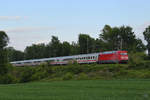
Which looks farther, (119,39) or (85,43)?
(85,43)

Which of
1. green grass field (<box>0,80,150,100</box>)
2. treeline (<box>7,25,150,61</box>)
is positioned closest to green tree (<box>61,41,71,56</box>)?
treeline (<box>7,25,150,61</box>)

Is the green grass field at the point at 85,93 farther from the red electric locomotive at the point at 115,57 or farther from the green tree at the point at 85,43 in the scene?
the green tree at the point at 85,43

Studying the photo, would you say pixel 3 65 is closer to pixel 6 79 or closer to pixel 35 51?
pixel 6 79

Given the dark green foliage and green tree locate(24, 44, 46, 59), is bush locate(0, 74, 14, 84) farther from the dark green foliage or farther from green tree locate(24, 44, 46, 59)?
green tree locate(24, 44, 46, 59)

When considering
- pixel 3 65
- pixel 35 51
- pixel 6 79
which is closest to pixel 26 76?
pixel 6 79

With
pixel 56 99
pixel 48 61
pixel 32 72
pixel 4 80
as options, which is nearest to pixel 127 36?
pixel 48 61

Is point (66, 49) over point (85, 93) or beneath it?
over

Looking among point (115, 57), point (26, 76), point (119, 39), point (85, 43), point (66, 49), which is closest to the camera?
point (115, 57)

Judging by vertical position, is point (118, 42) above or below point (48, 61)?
above

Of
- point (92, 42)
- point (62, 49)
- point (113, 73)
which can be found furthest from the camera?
point (62, 49)

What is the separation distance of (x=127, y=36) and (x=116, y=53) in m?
31.5

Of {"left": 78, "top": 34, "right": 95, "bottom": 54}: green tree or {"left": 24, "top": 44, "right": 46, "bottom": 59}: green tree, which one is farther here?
{"left": 24, "top": 44, "right": 46, "bottom": 59}: green tree

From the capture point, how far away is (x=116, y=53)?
55.1 metres

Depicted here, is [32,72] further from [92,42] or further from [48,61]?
[92,42]
